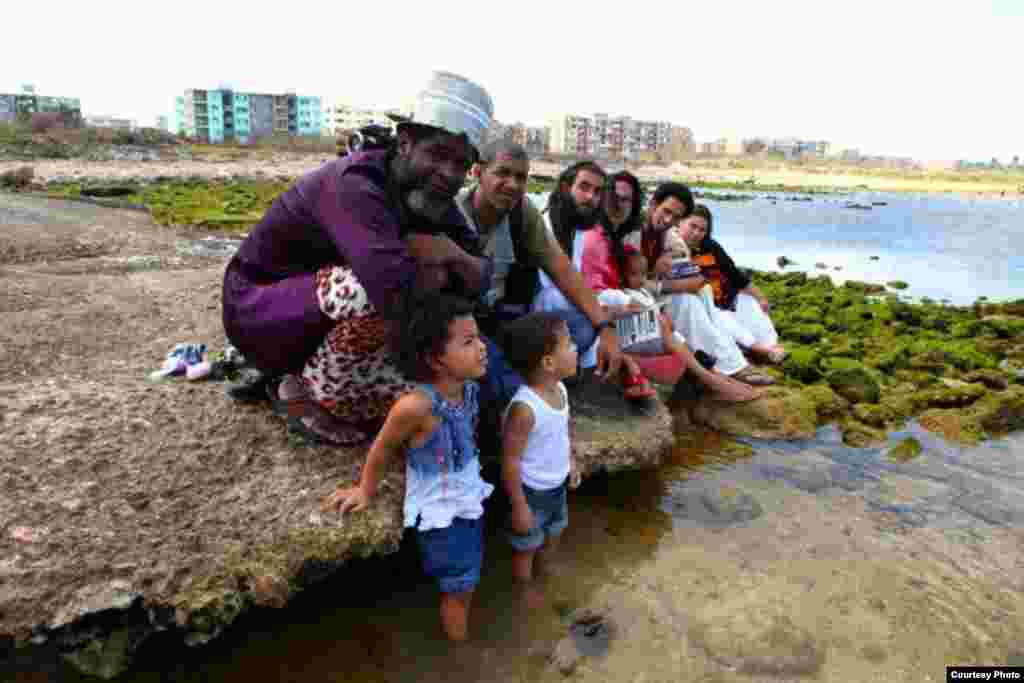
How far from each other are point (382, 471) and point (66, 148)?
48.1 m

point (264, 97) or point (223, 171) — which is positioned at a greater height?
point (264, 97)

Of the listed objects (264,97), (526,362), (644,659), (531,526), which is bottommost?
(644,659)

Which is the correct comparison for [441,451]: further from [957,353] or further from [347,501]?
[957,353]

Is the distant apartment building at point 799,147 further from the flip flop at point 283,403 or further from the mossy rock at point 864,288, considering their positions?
the flip flop at point 283,403

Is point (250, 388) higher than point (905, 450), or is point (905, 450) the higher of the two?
point (250, 388)

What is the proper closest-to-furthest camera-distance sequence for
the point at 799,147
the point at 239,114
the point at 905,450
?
1. the point at 905,450
2. the point at 239,114
3. the point at 799,147

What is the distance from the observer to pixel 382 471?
8.77 ft

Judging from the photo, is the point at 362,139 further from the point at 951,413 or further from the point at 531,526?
the point at 951,413

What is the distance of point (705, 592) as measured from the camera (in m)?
3.31

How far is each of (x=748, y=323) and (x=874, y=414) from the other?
1390mm

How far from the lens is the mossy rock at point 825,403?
5762mm

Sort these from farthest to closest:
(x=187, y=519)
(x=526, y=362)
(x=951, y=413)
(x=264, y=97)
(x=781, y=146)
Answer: (x=781, y=146)
(x=264, y=97)
(x=951, y=413)
(x=526, y=362)
(x=187, y=519)

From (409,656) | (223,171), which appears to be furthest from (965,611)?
(223,171)

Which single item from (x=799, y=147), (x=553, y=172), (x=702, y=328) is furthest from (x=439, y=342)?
(x=799, y=147)
